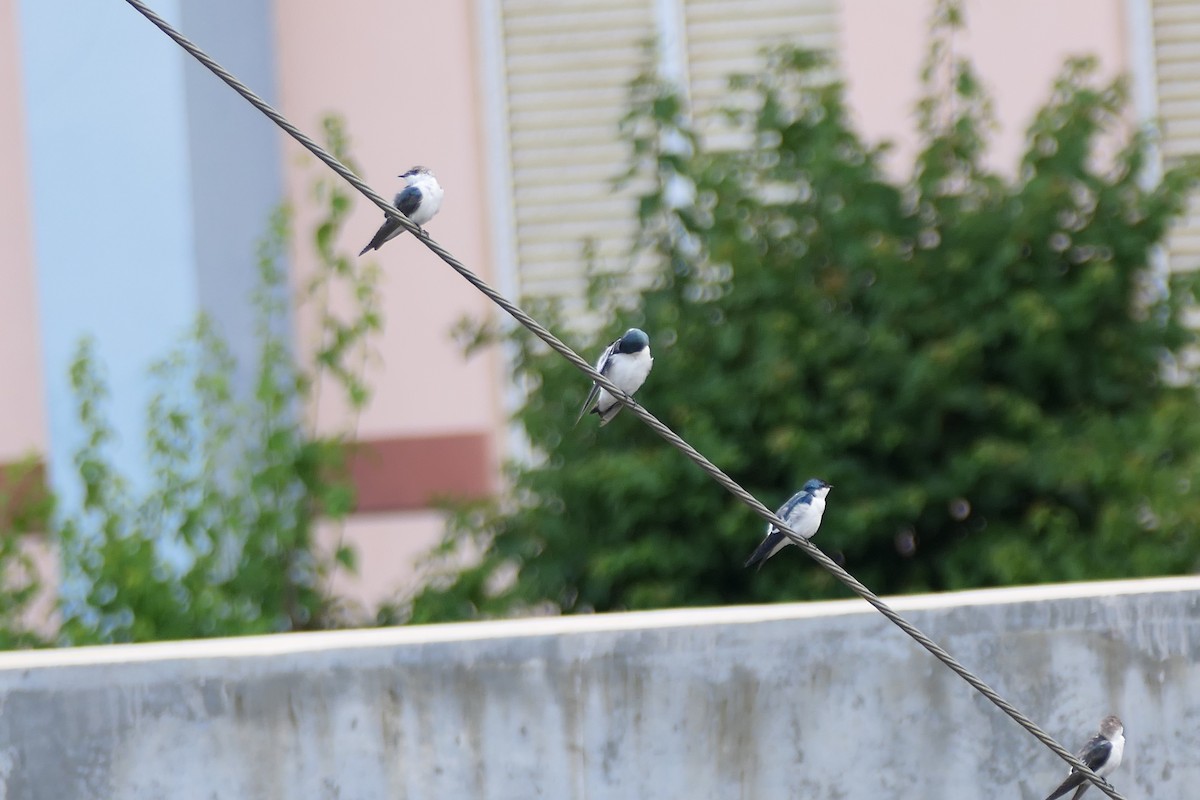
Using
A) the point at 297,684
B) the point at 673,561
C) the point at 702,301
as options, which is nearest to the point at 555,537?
the point at 673,561

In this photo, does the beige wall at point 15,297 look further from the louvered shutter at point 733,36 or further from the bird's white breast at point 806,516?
the bird's white breast at point 806,516

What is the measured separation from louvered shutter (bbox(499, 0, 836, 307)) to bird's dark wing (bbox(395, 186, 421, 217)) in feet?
11.1

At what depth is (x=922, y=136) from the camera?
5.85 metres

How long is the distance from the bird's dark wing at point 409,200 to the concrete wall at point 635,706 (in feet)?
3.31

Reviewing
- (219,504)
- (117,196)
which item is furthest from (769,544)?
(117,196)

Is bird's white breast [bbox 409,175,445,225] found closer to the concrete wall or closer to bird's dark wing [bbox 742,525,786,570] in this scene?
the concrete wall

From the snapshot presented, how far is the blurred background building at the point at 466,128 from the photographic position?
263 inches

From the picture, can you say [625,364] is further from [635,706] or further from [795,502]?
[635,706]

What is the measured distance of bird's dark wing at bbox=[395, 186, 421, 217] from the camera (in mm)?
3500

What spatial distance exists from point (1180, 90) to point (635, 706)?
4.82 meters

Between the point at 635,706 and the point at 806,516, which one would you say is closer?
the point at 635,706

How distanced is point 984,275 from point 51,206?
12.6ft

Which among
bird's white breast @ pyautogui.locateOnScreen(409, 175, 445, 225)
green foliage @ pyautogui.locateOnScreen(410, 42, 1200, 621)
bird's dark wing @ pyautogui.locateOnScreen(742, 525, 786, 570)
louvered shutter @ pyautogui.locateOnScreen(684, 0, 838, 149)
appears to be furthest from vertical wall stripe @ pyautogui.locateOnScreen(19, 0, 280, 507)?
bird's dark wing @ pyautogui.locateOnScreen(742, 525, 786, 570)

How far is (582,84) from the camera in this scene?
700 cm
